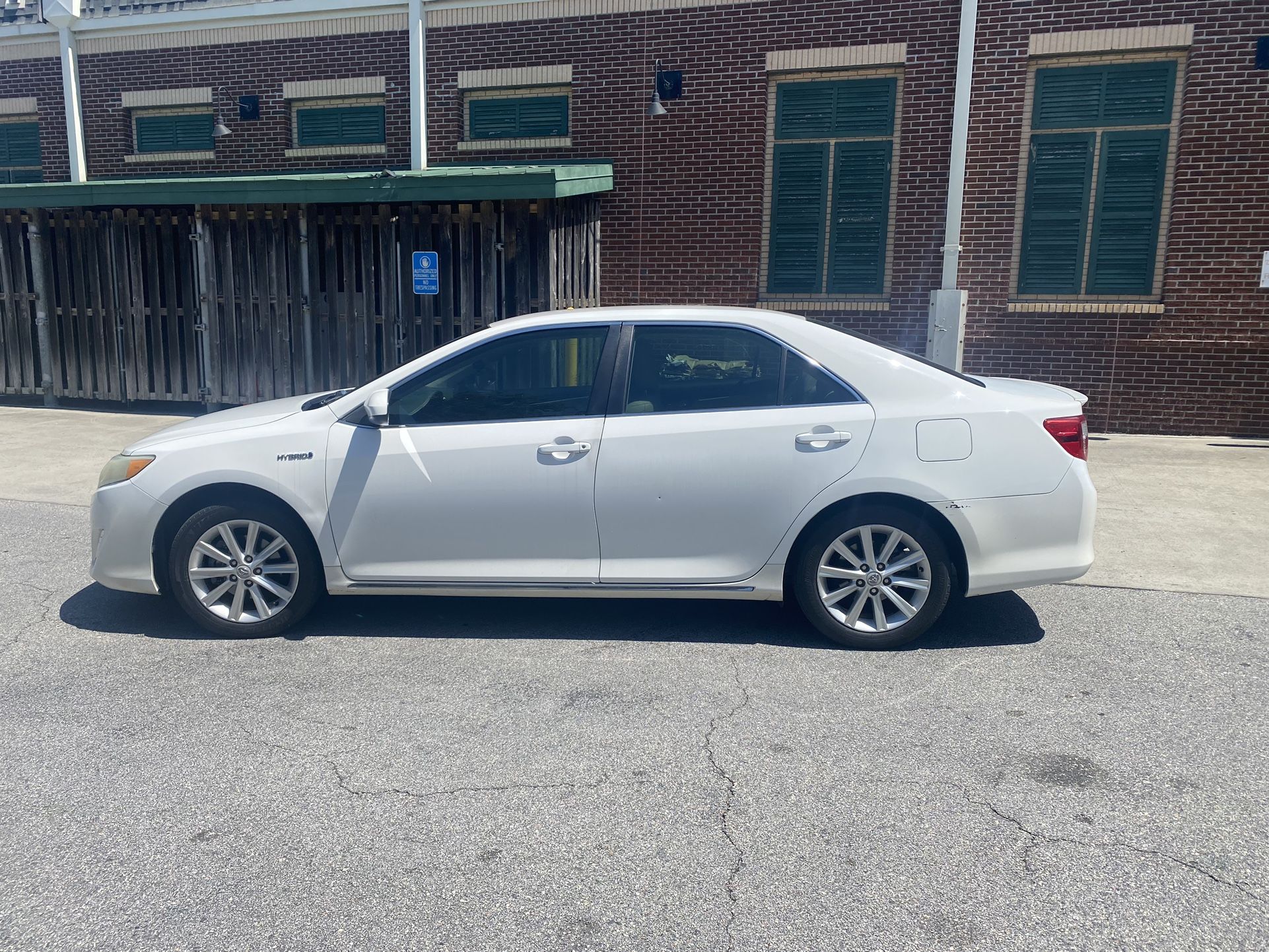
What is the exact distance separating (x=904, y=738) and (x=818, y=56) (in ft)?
32.9

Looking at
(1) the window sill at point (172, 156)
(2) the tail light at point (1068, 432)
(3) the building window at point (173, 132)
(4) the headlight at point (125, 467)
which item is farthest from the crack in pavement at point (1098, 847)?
(3) the building window at point (173, 132)

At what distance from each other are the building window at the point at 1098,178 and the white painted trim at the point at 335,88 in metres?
8.22

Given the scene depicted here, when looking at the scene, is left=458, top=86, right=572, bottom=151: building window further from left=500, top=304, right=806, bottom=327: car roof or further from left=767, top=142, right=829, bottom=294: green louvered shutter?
left=500, top=304, right=806, bottom=327: car roof

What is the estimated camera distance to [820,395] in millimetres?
5141

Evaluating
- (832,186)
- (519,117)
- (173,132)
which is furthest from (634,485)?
(173,132)

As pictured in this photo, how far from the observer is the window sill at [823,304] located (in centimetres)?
1248

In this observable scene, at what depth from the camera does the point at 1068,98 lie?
456 inches

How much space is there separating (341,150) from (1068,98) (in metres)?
9.11

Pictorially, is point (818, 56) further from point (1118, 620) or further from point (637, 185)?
point (1118, 620)

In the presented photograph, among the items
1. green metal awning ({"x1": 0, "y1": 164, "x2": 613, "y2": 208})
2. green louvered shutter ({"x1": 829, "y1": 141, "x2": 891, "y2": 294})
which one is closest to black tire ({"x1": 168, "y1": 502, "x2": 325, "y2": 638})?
green metal awning ({"x1": 0, "y1": 164, "x2": 613, "y2": 208})

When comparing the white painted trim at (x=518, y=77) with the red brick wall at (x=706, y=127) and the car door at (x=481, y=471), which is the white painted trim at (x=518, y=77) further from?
the car door at (x=481, y=471)

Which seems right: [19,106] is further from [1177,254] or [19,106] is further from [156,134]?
[1177,254]

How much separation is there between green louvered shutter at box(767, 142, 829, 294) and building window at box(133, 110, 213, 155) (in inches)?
324

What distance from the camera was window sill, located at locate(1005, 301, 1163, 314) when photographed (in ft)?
38.0
